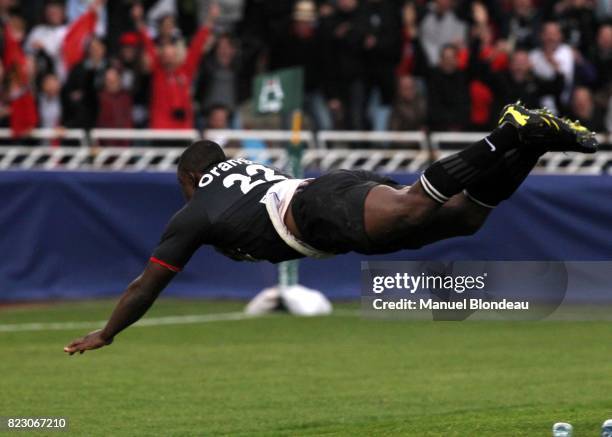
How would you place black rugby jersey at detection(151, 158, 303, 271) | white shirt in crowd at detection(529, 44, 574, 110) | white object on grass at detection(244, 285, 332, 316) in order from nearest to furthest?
black rugby jersey at detection(151, 158, 303, 271) → white object on grass at detection(244, 285, 332, 316) → white shirt in crowd at detection(529, 44, 574, 110)

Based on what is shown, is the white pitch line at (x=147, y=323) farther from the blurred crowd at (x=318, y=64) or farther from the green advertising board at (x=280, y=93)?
the blurred crowd at (x=318, y=64)

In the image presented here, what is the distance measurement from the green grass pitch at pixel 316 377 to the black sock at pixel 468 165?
1.59 metres

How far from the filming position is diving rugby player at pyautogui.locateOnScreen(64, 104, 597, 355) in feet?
28.9

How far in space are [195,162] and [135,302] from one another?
1.09 m

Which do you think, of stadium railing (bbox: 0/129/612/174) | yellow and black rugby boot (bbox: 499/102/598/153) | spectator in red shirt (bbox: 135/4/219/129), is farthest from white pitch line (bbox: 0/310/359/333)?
yellow and black rugby boot (bbox: 499/102/598/153)

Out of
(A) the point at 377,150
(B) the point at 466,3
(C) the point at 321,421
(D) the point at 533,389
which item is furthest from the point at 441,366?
(B) the point at 466,3

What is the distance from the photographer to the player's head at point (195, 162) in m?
9.82

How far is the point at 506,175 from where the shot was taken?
8938mm

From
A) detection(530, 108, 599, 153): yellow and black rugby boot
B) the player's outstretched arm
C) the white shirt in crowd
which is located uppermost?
detection(530, 108, 599, 153): yellow and black rugby boot

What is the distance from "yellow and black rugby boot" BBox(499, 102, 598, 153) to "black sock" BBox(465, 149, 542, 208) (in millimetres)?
177

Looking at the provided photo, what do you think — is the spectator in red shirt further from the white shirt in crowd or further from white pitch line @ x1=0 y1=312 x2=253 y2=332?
the white shirt in crowd

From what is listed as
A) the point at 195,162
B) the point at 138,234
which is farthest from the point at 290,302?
the point at 195,162

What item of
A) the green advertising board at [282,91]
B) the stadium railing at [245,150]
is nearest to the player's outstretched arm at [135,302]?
the stadium railing at [245,150]

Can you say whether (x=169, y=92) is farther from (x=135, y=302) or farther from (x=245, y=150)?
(x=135, y=302)
